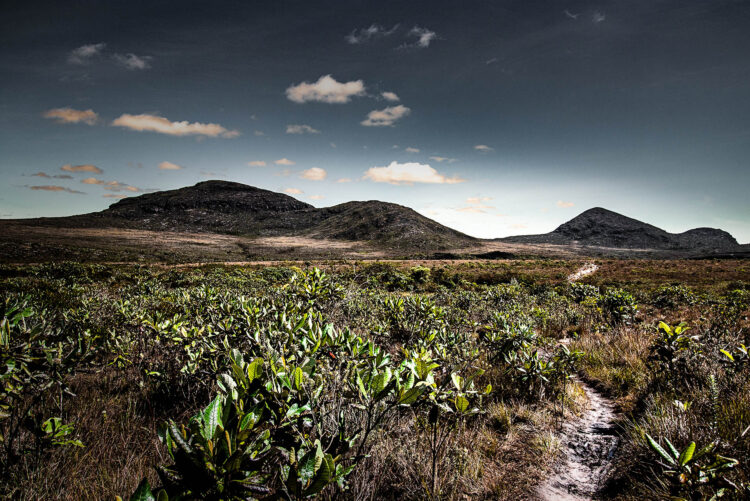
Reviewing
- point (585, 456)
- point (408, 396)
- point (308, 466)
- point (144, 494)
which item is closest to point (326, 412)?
point (408, 396)

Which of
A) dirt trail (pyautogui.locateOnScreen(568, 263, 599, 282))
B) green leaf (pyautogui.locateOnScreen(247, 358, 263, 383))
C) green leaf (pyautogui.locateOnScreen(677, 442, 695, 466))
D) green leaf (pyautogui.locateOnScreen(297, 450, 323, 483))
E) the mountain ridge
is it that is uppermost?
the mountain ridge

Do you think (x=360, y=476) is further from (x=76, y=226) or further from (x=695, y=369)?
(x=76, y=226)

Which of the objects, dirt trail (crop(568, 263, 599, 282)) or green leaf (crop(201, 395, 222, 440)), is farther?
dirt trail (crop(568, 263, 599, 282))

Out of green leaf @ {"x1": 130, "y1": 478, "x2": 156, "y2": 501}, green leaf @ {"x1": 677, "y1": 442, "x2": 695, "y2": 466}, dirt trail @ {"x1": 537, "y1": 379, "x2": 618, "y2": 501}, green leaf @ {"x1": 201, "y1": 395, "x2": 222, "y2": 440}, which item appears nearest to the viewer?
green leaf @ {"x1": 130, "y1": 478, "x2": 156, "y2": 501}

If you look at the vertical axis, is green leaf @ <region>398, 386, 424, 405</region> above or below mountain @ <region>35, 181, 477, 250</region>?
below

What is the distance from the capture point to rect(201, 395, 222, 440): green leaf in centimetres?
112

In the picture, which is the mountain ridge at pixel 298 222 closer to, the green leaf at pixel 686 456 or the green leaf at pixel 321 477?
the green leaf at pixel 686 456

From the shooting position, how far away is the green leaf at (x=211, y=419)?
43.9 inches

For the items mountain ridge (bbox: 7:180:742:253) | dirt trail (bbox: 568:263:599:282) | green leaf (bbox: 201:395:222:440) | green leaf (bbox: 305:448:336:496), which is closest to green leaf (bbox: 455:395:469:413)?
green leaf (bbox: 305:448:336:496)

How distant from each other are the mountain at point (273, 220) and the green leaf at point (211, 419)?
408 ft

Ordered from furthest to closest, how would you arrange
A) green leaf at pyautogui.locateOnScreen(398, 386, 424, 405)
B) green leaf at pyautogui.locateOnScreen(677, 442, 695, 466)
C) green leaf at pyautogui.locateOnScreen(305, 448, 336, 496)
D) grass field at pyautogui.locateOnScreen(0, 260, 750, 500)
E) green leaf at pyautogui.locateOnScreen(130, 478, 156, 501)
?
green leaf at pyautogui.locateOnScreen(677, 442, 695, 466), green leaf at pyautogui.locateOnScreen(398, 386, 424, 405), grass field at pyautogui.locateOnScreen(0, 260, 750, 500), green leaf at pyautogui.locateOnScreen(305, 448, 336, 496), green leaf at pyautogui.locateOnScreen(130, 478, 156, 501)

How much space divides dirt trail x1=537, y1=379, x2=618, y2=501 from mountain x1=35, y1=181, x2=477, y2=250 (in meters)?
121

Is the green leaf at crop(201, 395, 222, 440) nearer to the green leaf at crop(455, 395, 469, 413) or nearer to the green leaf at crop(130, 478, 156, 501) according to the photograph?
the green leaf at crop(130, 478, 156, 501)

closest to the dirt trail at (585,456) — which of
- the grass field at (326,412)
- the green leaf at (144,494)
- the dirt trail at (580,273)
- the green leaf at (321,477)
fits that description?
the grass field at (326,412)
